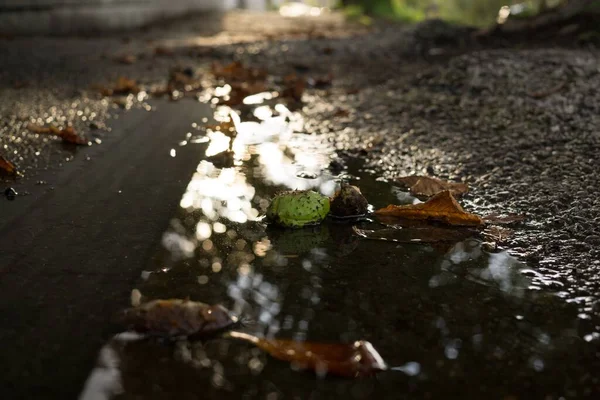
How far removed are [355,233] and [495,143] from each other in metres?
1.46

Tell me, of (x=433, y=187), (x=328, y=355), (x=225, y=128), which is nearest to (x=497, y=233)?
(x=433, y=187)

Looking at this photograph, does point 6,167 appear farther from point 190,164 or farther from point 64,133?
point 190,164

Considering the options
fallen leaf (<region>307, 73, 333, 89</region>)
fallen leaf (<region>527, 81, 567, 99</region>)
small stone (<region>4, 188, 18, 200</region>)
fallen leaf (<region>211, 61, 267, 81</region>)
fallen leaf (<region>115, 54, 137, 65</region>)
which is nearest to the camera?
small stone (<region>4, 188, 18, 200</region>)

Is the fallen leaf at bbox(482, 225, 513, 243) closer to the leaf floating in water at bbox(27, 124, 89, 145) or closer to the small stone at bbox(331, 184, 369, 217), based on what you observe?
the small stone at bbox(331, 184, 369, 217)

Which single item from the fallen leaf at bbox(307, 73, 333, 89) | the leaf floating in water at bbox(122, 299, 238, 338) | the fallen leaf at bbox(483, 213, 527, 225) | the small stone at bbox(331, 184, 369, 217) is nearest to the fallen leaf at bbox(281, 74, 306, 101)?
the fallen leaf at bbox(307, 73, 333, 89)

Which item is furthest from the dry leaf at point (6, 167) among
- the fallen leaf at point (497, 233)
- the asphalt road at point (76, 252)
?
the fallen leaf at point (497, 233)

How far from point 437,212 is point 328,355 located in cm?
102

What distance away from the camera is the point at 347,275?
6.02 ft

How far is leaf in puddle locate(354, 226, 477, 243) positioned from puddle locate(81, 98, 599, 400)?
0.04m

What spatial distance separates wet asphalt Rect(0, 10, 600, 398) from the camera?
5.44 feet

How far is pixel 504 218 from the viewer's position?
2.28 m

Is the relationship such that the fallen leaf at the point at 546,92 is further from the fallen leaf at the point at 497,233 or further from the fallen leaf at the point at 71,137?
the fallen leaf at the point at 71,137

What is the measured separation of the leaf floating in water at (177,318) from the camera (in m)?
1.49

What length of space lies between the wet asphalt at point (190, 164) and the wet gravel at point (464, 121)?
0.01 metres
